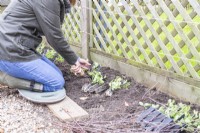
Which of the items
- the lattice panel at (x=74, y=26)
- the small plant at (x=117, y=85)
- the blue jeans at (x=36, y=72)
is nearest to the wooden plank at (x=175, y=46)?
the small plant at (x=117, y=85)

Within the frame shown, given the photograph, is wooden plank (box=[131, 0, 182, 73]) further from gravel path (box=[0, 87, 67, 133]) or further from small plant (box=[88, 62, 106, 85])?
gravel path (box=[0, 87, 67, 133])

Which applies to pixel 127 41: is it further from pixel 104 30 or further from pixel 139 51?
pixel 104 30

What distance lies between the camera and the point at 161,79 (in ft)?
10.1

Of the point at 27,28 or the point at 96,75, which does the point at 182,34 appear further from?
the point at 27,28

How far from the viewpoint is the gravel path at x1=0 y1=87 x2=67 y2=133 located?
2.47 meters

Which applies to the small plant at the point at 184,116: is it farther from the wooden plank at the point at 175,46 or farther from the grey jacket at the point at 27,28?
the grey jacket at the point at 27,28

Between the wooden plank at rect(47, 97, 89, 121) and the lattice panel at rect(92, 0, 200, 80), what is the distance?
0.84 m

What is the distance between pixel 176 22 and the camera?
2797 millimetres

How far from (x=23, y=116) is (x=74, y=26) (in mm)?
1876

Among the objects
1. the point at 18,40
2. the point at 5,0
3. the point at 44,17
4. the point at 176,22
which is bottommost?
the point at 5,0

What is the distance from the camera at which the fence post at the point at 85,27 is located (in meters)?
3.86

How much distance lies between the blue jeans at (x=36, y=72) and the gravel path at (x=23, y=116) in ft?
0.73

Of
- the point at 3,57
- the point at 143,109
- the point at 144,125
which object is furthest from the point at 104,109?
the point at 3,57

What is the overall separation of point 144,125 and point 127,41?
1.26 m
